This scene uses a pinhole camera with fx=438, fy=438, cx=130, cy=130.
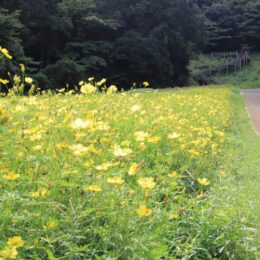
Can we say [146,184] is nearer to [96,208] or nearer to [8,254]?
[96,208]

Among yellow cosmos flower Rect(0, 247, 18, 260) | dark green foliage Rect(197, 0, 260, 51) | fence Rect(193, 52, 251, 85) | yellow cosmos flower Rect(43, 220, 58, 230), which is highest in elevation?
yellow cosmos flower Rect(0, 247, 18, 260)

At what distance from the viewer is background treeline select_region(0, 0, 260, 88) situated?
16.6 meters

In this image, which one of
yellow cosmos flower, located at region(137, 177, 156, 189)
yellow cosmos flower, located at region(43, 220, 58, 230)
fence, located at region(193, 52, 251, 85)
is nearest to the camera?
yellow cosmos flower, located at region(43, 220, 58, 230)

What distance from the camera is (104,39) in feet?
70.4

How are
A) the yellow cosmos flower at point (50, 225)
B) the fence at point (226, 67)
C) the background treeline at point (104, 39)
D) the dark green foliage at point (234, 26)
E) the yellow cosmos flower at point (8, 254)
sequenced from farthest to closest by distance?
the dark green foliage at point (234, 26), the fence at point (226, 67), the background treeline at point (104, 39), the yellow cosmos flower at point (50, 225), the yellow cosmos flower at point (8, 254)

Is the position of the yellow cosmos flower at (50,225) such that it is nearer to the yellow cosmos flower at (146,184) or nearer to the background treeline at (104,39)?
the yellow cosmos flower at (146,184)

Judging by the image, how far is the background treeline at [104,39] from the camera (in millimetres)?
16625

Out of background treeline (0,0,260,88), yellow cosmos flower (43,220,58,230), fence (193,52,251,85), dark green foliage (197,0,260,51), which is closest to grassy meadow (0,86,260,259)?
yellow cosmos flower (43,220,58,230)

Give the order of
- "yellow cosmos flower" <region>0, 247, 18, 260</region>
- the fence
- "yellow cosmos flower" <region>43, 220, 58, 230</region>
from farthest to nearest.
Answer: the fence → "yellow cosmos flower" <region>43, 220, 58, 230</region> → "yellow cosmos flower" <region>0, 247, 18, 260</region>

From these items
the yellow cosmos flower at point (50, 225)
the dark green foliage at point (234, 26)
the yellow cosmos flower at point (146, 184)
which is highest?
the yellow cosmos flower at point (146, 184)

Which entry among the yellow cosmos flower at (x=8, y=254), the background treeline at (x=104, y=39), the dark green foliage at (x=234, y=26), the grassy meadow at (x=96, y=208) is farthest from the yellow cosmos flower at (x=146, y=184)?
the dark green foliage at (x=234, y=26)

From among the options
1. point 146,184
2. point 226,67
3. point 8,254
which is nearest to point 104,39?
point 226,67

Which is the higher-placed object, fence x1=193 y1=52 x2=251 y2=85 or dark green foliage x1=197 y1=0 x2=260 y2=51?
dark green foliage x1=197 y1=0 x2=260 y2=51

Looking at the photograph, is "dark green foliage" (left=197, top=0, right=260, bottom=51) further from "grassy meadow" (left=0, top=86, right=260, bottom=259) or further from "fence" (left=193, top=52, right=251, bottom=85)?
"grassy meadow" (left=0, top=86, right=260, bottom=259)
